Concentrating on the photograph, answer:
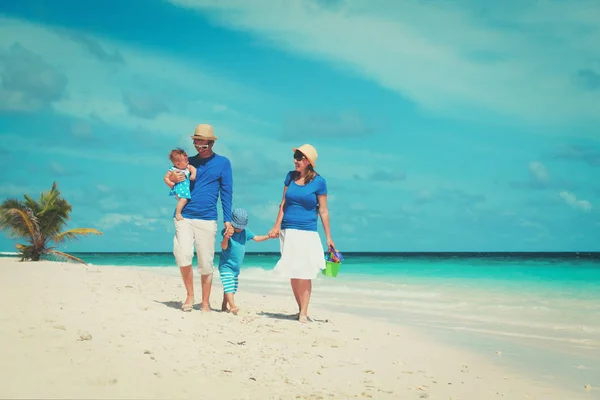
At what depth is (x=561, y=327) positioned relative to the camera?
28.8 ft

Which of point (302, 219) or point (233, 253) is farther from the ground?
point (302, 219)

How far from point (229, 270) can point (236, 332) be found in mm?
1357

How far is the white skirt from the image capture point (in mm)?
6828

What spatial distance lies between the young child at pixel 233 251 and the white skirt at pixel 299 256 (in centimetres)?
41

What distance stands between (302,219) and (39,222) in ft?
41.0

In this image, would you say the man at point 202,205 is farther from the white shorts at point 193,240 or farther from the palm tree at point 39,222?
the palm tree at point 39,222

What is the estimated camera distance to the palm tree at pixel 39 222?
16.5 metres

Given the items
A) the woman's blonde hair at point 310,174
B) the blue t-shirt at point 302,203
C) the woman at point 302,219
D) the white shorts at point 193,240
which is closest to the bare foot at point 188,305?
the white shorts at point 193,240

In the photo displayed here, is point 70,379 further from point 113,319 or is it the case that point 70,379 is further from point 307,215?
point 307,215

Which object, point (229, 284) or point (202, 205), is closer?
point (202, 205)

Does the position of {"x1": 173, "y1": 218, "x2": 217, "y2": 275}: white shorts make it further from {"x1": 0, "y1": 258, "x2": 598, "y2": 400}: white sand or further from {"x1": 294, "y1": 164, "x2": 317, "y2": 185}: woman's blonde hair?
{"x1": 294, "y1": 164, "x2": 317, "y2": 185}: woman's blonde hair

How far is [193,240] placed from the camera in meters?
6.77

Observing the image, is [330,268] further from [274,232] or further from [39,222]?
[39,222]

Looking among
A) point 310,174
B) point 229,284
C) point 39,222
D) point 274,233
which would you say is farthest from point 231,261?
point 39,222
